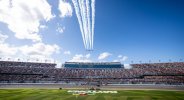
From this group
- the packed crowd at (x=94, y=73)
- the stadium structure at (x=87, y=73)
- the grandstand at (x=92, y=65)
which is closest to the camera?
the stadium structure at (x=87, y=73)

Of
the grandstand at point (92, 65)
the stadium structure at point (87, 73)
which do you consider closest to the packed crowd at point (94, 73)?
the stadium structure at point (87, 73)

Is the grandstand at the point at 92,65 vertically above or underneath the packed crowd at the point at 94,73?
above

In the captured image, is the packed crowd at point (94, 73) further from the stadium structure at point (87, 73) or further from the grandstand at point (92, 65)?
the grandstand at point (92, 65)

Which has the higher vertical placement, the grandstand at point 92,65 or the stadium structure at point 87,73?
the grandstand at point 92,65

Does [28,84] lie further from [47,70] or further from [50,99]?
[50,99]

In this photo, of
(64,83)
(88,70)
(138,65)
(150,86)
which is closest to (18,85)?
(64,83)

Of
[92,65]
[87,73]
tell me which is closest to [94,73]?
[87,73]

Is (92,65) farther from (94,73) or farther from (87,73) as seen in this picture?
(87,73)

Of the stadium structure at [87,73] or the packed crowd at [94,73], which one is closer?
the stadium structure at [87,73]

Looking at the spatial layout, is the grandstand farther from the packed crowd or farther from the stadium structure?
the packed crowd

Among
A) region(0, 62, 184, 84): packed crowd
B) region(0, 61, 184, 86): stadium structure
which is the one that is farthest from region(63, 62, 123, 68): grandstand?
region(0, 62, 184, 84): packed crowd

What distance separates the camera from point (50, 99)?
3703 centimetres

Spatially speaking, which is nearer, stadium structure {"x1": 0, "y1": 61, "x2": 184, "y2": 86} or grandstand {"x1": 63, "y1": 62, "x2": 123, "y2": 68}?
stadium structure {"x1": 0, "y1": 61, "x2": 184, "y2": 86}

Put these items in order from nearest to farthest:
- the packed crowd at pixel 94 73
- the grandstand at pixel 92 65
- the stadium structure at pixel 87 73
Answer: the stadium structure at pixel 87 73 < the packed crowd at pixel 94 73 < the grandstand at pixel 92 65
